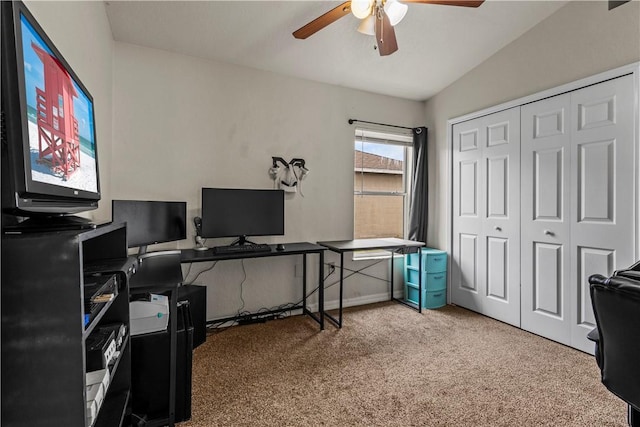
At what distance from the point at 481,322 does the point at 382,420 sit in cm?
184

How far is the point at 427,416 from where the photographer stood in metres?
1.68

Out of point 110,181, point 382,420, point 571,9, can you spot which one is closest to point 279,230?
point 110,181

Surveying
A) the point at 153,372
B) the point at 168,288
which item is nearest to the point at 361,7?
the point at 168,288

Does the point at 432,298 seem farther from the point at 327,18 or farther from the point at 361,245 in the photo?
the point at 327,18

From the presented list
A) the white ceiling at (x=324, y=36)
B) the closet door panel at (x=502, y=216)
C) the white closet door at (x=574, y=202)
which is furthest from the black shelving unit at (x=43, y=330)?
the closet door panel at (x=502, y=216)

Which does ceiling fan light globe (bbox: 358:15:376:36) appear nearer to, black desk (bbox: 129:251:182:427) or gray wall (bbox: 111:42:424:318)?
gray wall (bbox: 111:42:424:318)

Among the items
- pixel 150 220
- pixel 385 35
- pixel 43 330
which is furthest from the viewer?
pixel 150 220

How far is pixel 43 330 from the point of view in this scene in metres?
0.71

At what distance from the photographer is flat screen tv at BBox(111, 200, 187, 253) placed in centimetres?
213

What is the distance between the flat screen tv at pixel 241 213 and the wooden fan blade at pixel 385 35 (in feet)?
4.78

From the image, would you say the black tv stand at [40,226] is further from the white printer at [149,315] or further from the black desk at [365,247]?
the black desk at [365,247]

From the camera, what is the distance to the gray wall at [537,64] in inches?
88.5

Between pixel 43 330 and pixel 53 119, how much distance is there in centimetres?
59

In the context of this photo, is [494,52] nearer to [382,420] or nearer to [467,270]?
[467,270]
